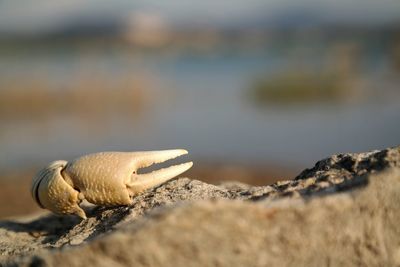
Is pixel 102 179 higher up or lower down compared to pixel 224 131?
higher up

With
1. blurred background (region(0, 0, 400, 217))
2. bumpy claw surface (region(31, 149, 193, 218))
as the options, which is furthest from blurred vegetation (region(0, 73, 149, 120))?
bumpy claw surface (region(31, 149, 193, 218))

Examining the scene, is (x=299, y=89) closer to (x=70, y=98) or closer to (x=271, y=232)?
(x=70, y=98)

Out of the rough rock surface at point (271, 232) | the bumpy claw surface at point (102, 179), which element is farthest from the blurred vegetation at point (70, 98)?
the rough rock surface at point (271, 232)

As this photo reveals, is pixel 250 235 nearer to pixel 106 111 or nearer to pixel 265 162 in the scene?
pixel 265 162

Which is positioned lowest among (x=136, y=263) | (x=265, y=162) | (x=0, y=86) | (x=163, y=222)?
(x=265, y=162)

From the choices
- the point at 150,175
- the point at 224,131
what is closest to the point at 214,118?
the point at 224,131

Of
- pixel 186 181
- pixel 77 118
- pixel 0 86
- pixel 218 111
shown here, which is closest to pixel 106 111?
pixel 77 118
